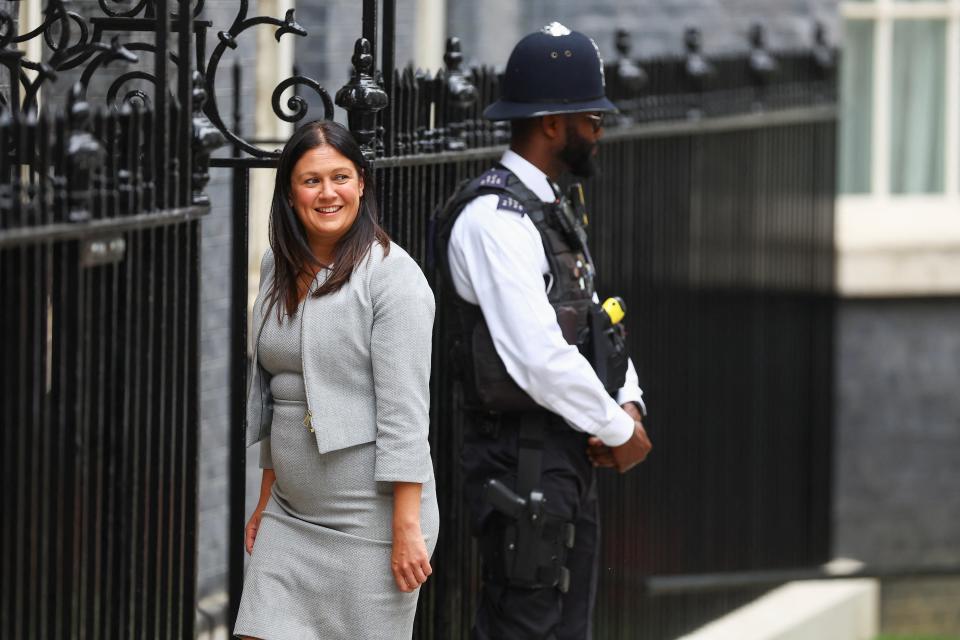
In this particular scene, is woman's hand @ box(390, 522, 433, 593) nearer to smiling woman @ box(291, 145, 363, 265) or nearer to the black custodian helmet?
smiling woman @ box(291, 145, 363, 265)

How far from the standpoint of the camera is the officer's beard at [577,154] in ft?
17.4

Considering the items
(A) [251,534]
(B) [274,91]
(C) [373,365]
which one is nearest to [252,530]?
(A) [251,534]

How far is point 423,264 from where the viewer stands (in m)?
5.54

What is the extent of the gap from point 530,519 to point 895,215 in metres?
6.69

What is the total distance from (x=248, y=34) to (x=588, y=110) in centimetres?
347

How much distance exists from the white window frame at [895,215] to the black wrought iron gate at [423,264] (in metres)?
1.11

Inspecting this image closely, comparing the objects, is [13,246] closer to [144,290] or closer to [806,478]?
[144,290]

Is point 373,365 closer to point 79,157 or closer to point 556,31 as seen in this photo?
point 79,157

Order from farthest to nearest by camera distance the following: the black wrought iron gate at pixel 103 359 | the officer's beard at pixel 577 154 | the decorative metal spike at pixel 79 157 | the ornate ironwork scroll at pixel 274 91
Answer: the officer's beard at pixel 577 154 → the ornate ironwork scroll at pixel 274 91 → the decorative metal spike at pixel 79 157 → the black wrought iron gate at pixel 103 359

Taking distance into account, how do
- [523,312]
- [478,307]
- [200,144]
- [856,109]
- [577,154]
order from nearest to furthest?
1. [200,144]
2. [523,312]
3. [478,307]
4. [577,154]
5. [856,109]

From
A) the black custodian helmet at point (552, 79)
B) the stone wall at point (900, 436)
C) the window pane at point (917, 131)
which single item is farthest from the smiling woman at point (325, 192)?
the window pane at point (917, 131)

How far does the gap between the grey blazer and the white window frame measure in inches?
268

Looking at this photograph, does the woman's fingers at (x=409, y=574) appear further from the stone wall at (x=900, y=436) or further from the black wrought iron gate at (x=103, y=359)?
the stone wall at (x=900, y=436)

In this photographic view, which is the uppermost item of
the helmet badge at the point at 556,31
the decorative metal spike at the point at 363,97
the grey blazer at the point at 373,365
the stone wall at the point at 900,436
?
the helmet badge at the point at 556,31
